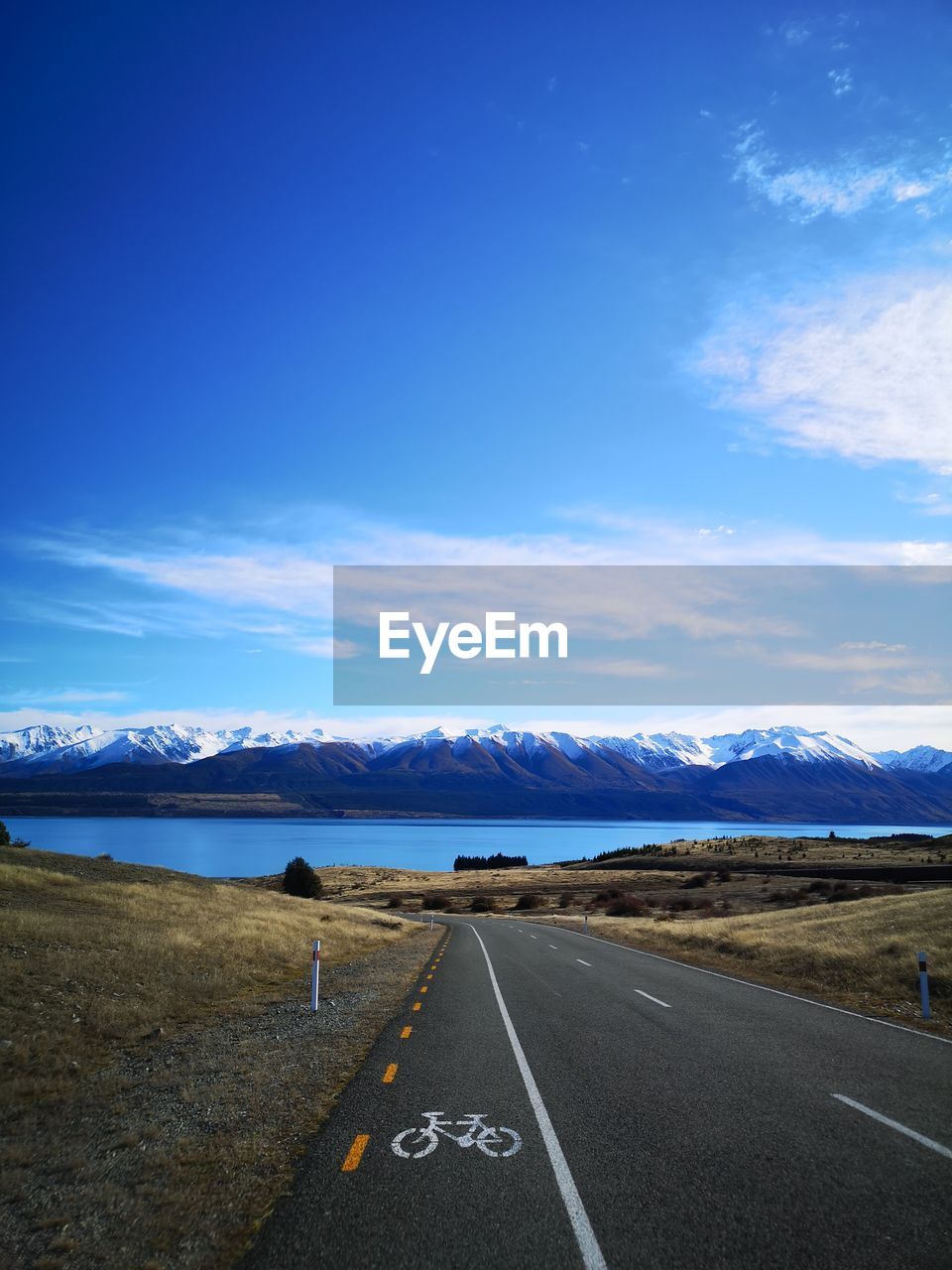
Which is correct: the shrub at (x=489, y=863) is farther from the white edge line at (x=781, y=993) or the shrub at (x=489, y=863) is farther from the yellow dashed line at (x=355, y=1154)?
the yellow dashed line at (x=355, y=1154)

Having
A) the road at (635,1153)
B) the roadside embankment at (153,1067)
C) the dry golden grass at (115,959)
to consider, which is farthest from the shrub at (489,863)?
the road at (635,1153)

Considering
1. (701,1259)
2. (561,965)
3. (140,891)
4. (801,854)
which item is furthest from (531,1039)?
(801,854)

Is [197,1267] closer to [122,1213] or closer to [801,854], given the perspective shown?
[122,1213]

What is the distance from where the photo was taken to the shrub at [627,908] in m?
52.9

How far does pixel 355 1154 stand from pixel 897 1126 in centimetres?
521

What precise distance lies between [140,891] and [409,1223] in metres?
21.9

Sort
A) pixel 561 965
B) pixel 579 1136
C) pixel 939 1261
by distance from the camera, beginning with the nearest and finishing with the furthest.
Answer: pixel 939 1261, pixel 579 1136, pixel 561 965

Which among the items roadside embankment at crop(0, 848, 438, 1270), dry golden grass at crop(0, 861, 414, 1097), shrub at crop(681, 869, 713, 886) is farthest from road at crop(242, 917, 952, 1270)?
shrub at crop(681, 869, 713, 886)

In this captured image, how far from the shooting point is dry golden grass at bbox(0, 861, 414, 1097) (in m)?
Result: 10.4

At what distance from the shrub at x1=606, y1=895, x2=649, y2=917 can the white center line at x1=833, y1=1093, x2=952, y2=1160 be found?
46.1 metres

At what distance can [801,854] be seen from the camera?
8781cm

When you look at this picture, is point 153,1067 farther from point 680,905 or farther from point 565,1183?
point 680,905

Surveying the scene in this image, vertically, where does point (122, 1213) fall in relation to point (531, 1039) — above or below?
above

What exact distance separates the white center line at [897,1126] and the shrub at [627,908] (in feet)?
151
